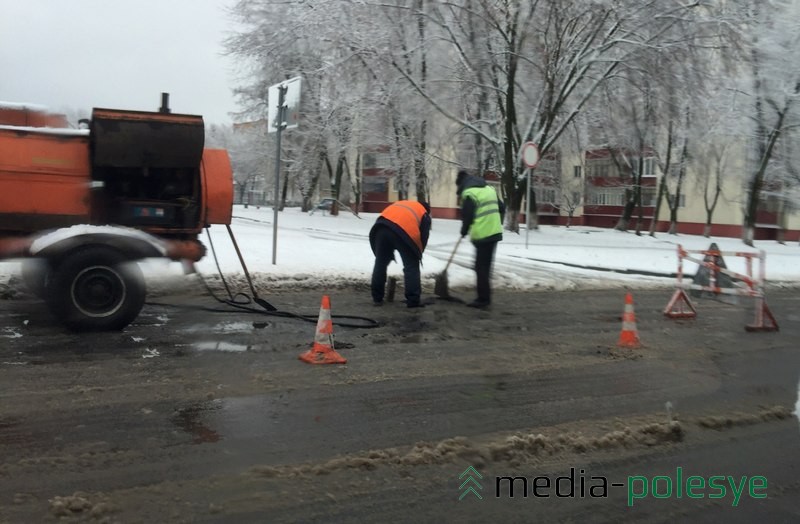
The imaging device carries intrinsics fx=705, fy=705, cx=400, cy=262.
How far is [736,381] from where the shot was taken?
6.55 m

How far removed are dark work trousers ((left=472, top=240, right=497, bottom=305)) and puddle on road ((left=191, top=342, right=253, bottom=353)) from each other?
4134mm

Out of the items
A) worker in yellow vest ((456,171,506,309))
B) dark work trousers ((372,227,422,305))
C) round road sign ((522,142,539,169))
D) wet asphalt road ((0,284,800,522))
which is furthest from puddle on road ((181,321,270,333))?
round road sign ((522,142,539,169))

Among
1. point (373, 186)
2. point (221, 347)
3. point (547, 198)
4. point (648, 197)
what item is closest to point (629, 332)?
point (221, 347)

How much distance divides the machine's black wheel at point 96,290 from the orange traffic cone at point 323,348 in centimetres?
203

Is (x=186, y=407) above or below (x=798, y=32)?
below

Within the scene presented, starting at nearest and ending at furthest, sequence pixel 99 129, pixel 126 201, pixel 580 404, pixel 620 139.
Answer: pixel 580 404, pixel 99 129, pixel 126 201, pixel 620 139

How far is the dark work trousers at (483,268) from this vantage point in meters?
10.2

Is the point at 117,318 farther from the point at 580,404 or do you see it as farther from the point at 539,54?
the point at 539,54

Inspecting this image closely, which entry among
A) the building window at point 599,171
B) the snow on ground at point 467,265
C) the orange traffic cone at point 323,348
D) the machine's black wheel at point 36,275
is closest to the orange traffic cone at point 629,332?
the orange traffic cone at point 323,348

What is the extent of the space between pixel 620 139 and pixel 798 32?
745 cm

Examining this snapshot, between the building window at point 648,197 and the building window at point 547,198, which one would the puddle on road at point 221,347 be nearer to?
the building window at point 547,198

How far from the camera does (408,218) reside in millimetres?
9680

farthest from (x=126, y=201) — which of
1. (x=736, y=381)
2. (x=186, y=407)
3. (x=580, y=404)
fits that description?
(x=736, y=381)

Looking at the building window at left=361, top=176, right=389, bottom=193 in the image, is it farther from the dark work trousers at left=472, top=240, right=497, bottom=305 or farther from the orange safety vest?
the orange safety vest
